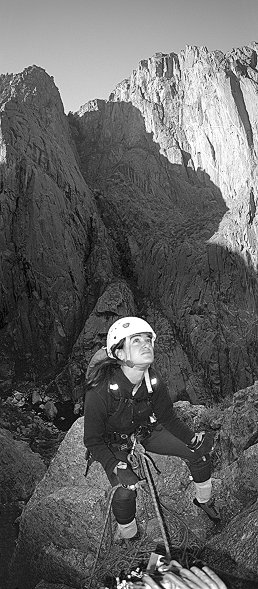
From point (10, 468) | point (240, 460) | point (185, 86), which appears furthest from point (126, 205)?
point (240, 460)

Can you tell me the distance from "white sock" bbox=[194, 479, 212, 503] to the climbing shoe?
59 millimetres

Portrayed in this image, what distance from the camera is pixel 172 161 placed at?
3903 centimetres

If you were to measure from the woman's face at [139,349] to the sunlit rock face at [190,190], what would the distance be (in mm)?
24366

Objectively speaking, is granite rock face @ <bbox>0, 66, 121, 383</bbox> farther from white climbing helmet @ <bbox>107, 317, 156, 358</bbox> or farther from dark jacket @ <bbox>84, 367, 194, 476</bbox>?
white climbing helmet @ <bbox>107, 317, 156, 358</bbox>

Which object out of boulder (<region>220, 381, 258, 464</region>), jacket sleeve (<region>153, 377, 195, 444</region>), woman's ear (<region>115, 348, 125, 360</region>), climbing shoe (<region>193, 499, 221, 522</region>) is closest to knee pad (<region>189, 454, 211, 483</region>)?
jacket sleeve (<region>153, 377, 195, 444</region>)

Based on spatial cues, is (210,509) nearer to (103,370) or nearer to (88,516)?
(88,516)

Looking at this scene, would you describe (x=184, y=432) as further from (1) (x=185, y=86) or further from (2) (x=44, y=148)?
(1) (x=185, y=86)

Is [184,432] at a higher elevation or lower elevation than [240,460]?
higher

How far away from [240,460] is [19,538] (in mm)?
3607

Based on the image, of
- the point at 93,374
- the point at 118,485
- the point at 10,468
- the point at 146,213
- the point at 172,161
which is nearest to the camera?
the point at 118,485

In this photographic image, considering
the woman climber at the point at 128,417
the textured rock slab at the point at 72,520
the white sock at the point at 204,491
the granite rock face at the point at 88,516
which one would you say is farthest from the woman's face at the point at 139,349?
the textured rock slab at the point at 72,520

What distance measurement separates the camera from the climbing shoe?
4848 millimetres

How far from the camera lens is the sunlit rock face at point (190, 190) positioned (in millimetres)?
29094

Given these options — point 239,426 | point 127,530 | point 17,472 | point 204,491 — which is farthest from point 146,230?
point 127,530
